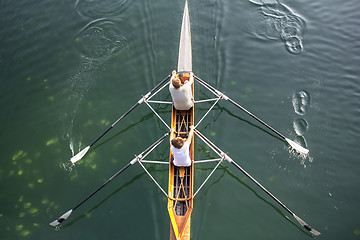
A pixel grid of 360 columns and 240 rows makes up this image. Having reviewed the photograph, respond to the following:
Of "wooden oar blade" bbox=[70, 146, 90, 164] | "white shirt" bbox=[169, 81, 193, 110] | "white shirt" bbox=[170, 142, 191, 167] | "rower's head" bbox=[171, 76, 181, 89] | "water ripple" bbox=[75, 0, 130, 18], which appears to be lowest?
"wooden oar blade" bbox=[70, 146, 90, 164]

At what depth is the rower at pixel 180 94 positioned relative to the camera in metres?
7.54

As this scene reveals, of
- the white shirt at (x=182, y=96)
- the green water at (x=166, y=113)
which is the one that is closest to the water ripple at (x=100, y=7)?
the green water at (x=166, y=113)

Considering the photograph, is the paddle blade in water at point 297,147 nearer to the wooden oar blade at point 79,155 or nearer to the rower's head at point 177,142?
the rower's head at point 177,142

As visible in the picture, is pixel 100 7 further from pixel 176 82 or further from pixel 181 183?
pixel 181 183

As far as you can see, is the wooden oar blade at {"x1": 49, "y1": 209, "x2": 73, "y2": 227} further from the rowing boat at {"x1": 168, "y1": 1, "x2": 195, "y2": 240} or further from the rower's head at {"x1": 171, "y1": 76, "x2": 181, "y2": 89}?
the rower's head at {"x1": 171, "y1": 76, "x2": 181, "y2": 89}

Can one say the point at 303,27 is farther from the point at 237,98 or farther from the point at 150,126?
the point at 150,126

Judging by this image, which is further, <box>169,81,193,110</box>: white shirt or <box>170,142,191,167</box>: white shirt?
<box>169,81,193,110</box>: white shirt

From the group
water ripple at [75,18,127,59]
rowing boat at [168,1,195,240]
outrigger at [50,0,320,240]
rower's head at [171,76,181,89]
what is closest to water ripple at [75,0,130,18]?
water ripple at [75,18,127,59]

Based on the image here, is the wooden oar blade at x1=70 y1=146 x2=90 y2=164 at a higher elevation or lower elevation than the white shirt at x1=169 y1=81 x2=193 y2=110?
lower

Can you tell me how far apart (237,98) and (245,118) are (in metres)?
0.84

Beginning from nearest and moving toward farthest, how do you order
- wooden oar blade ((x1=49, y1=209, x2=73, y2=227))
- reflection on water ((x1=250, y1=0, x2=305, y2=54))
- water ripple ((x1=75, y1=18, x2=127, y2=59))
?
wooden oar blade ((x1=49, y1=209, x2=73, y2=227))
reflection on water ((x1=250, y1=0, x2=305, y2=54))
water ripple ((x1=75, y1=18, x2=127, y2=59))

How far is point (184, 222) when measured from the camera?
265 inches

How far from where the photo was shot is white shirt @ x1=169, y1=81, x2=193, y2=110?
7.81m

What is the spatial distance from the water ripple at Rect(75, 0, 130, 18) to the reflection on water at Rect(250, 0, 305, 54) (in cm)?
610
